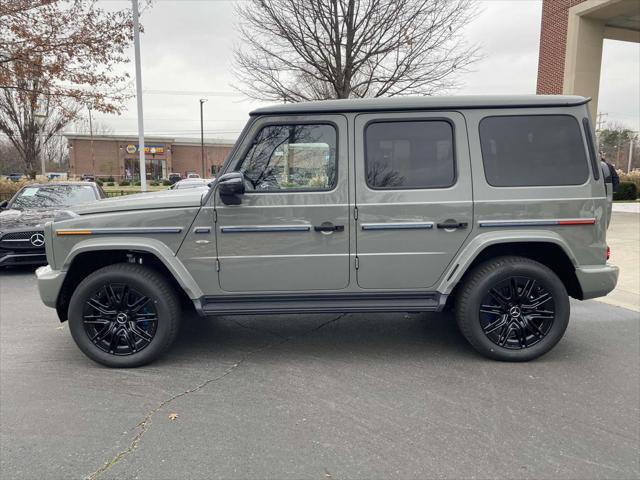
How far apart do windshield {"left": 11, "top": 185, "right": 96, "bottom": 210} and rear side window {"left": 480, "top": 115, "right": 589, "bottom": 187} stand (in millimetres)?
7346

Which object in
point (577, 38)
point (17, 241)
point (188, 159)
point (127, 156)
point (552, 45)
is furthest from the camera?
point (188, 159)

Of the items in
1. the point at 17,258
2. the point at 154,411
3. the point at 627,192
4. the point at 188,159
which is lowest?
the point at 154,411

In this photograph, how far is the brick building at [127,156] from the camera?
56.7 metres

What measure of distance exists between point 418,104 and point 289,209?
135 cm

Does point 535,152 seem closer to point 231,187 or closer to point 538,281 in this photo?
point 538,281

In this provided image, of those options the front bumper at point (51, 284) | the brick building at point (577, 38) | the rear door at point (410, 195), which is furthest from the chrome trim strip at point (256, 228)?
the brick building at point (577, 38)

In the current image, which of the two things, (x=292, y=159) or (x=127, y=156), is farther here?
(x=127, y=156)

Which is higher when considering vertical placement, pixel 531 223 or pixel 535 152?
pixel 535 152

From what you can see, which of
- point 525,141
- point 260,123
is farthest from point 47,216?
point 525,141

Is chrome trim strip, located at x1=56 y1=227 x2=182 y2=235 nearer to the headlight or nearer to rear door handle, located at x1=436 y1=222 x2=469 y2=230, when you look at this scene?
the headlight

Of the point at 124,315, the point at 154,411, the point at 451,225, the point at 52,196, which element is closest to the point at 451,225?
the point at 451,225

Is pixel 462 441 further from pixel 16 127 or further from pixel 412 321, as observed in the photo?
pixel 16 127

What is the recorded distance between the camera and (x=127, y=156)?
2311 inches

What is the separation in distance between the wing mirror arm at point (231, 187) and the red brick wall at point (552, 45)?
1315 cm
